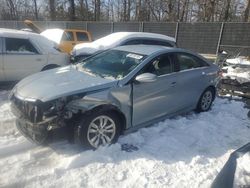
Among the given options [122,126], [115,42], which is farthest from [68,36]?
[122,126]

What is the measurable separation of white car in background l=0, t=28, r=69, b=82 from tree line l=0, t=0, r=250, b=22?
18.3 m

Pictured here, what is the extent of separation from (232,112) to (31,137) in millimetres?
4529

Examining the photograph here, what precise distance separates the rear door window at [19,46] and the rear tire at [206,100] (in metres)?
4.34

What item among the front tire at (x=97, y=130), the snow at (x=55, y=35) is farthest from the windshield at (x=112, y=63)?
the snow at (x=55, y=35)

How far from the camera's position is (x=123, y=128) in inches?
171

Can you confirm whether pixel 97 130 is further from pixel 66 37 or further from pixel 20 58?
pixel 66 37

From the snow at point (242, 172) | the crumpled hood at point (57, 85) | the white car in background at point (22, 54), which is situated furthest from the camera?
→ the white car in background at point (22, 54)

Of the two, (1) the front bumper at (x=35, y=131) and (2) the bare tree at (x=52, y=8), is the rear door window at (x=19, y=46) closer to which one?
(1) the front bumper at (x=35, y=131)

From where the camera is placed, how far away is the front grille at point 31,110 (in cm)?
Answer: 362

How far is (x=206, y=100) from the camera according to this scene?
6.21m

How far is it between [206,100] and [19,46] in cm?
478

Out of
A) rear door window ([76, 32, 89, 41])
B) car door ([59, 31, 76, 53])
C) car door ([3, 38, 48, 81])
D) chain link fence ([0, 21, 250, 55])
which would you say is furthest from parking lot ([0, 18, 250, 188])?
chain link fence ([0, 21, 250, 55])

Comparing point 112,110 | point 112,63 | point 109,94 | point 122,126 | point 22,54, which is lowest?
point 122,126

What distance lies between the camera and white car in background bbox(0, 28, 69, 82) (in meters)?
6.79
